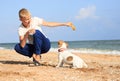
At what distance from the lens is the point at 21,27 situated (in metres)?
9.59

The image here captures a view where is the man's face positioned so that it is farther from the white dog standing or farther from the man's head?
the white dog standing

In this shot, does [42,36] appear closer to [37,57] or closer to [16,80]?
[37,57]

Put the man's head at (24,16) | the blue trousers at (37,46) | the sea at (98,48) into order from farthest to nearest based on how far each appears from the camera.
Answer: the sea at (98,48) < the blue trousers at (37,46) < the man's head at (24,16)

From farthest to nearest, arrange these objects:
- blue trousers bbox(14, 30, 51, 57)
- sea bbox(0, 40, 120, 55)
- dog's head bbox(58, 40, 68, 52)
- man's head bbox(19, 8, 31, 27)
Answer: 1. sea bbox(0, 40, 120, 55)
2. dog's head bbox(58, 40, 68, 52)
3. blue trousers bbox(14, 30, 51, 57)
4. man's head bbox(19, 8, 31, 27)

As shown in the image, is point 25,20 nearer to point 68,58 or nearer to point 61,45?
point 61,45

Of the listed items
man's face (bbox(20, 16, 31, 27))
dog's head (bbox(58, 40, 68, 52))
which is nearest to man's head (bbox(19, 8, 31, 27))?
man's face (bbox(20, 16, 31, 27))

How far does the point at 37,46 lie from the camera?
9.64 meters

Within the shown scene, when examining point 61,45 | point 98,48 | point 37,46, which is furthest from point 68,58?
point 98,48

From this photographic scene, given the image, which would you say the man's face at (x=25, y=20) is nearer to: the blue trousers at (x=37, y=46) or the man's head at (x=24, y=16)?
the man's head at (x=24, y=16)

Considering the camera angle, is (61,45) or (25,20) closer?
(25,20)

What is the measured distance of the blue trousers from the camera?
954cm

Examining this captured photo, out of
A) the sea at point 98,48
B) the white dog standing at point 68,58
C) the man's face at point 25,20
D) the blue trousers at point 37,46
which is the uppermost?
the man's face at point 25,20

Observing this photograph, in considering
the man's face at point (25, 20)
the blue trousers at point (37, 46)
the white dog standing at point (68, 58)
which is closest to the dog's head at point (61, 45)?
the white dog standing at point (68, 58)

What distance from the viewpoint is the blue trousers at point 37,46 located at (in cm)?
954
